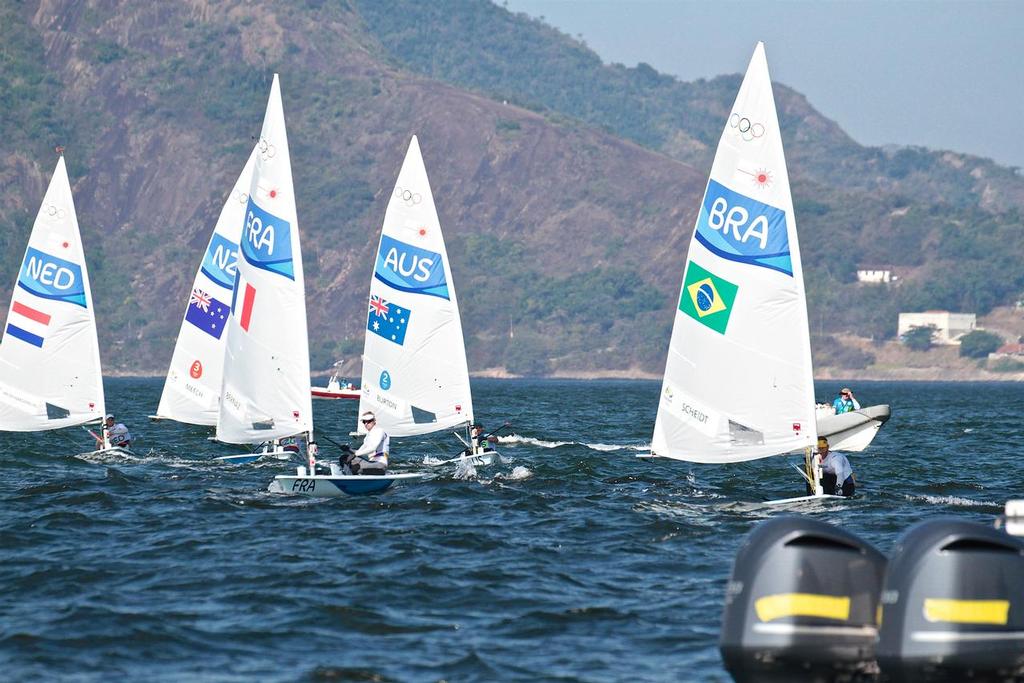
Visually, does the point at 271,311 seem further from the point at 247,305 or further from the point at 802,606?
the point at 802,606

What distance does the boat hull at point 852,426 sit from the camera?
33.6 metres

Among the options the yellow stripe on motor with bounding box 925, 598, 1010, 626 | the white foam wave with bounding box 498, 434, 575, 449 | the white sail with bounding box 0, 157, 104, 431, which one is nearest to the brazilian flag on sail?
the yellow stripe on motor with bounding box 925, 598, 1010, 626

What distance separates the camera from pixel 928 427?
6244 centimetres

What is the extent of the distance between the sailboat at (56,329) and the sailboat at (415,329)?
713cm

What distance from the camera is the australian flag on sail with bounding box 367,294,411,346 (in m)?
34.5

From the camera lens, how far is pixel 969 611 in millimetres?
13047

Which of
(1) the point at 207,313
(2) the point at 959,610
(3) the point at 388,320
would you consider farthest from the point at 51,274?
(2) the point at 959,610

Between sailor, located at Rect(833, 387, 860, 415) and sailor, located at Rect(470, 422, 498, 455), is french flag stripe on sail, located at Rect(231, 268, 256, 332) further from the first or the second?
sailor, located at Rect(833, 387, 860, 415)

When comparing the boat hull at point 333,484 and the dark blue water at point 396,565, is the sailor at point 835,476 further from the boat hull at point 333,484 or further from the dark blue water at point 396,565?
the boat hull at point 333,484

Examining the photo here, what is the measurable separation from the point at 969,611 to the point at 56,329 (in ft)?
93.3

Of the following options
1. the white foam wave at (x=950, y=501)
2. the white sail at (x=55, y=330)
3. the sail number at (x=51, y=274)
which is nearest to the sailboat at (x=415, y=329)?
the white sail at (x=55, y=330)

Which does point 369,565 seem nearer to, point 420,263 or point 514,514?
point 514,514

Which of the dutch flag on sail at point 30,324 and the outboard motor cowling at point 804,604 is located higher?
the dutch flag on sail at point 30,324

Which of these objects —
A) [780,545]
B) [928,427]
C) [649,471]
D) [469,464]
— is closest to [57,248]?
[469,464]
